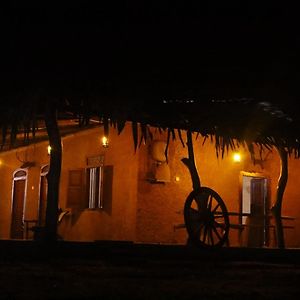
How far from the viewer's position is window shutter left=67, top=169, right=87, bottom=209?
498 inches

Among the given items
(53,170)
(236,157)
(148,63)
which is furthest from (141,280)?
(236,157)

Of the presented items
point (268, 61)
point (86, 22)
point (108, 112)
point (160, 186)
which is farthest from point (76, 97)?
point (160, 186)

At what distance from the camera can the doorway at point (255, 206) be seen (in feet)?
42.5

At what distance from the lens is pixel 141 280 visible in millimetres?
6348

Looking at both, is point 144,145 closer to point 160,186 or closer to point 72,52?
point 160,186

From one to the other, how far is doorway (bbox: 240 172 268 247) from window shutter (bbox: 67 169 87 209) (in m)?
3.59

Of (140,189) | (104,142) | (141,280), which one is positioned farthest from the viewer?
(104,142)

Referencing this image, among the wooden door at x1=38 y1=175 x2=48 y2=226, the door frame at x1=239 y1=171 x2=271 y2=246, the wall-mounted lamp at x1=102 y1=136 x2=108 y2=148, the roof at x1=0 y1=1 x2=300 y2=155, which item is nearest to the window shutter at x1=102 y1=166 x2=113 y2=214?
the wall-mounted lamp at x1=102 y1=136 x2=108 y2=148

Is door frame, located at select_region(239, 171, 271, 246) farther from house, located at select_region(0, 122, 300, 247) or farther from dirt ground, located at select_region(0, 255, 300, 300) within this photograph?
dirt ground, located at select_region(0, 255, 300, 300)

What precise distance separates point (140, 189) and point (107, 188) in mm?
936

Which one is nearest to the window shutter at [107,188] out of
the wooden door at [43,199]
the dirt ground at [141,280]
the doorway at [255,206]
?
the wooden door at [43,199]

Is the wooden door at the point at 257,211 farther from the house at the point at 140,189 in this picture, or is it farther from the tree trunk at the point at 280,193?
the tree trunk at the point at 280,193

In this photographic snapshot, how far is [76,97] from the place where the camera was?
8094 millimetres

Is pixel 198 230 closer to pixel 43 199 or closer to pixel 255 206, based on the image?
pixel 255 206
